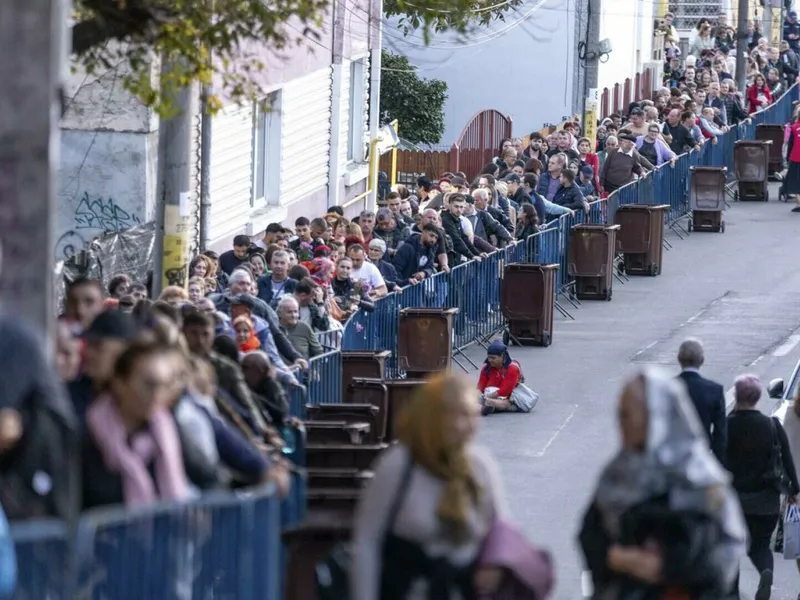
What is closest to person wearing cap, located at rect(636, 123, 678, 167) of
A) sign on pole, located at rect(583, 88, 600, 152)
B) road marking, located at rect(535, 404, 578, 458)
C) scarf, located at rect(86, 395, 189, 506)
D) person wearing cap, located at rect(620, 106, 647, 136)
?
person wearing cap, located at rect(620, 106, 647, 136)

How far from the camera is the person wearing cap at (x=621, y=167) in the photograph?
28453 millimetres

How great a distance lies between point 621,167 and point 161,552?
21.4 meters

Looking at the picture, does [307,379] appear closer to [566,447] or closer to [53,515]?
[566,447]

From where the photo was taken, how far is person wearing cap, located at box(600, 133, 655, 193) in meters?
28.5

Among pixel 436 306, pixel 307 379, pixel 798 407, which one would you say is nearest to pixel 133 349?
pixel 798 407

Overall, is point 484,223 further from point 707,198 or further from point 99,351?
point 99,351

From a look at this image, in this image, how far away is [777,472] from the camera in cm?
1244

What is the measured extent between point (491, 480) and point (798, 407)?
614 centimetres

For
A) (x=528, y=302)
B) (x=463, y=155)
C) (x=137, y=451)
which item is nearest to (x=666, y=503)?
(x=137, y=451)

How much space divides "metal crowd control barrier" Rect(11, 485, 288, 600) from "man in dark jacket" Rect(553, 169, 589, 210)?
679 inches

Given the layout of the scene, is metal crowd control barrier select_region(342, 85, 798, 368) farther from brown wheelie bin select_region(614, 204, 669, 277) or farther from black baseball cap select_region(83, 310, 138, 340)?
black baseball cap select_region(83, 310, 138, 340)

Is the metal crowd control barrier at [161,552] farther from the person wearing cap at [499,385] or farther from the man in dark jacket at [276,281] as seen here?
the person wearing cap at [499,385]

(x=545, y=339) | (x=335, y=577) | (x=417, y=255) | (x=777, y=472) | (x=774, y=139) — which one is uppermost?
(x=774, y=139)

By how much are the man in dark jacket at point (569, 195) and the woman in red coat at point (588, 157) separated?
1.90 metres
